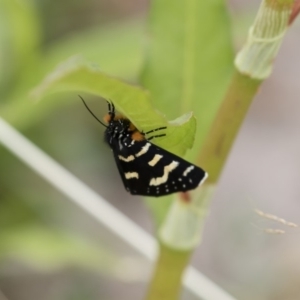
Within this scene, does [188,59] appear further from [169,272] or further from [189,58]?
[169,272]

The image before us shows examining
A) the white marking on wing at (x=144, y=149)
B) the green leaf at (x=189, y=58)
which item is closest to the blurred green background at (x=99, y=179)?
the green leaf at (x=189, y=58)

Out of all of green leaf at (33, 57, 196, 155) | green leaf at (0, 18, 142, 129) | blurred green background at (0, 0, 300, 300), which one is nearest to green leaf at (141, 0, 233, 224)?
green leaf at (33, 57, 196, 155)

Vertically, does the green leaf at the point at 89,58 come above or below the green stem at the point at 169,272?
below

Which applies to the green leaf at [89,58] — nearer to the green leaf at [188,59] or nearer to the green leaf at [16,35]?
the green leaf at [16,35]

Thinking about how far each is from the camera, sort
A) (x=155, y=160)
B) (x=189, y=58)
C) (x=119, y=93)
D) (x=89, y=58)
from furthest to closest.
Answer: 1. (x=89, y=58)
2. (x=189, y=58)
3. (x=155, y=160)
4. (x=119, y=93)

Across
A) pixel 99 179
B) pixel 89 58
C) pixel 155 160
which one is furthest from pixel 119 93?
pixel 99 179

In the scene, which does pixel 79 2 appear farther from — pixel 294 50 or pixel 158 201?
pixel 158 201

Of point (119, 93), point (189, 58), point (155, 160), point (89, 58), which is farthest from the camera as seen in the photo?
point (89, 58)
